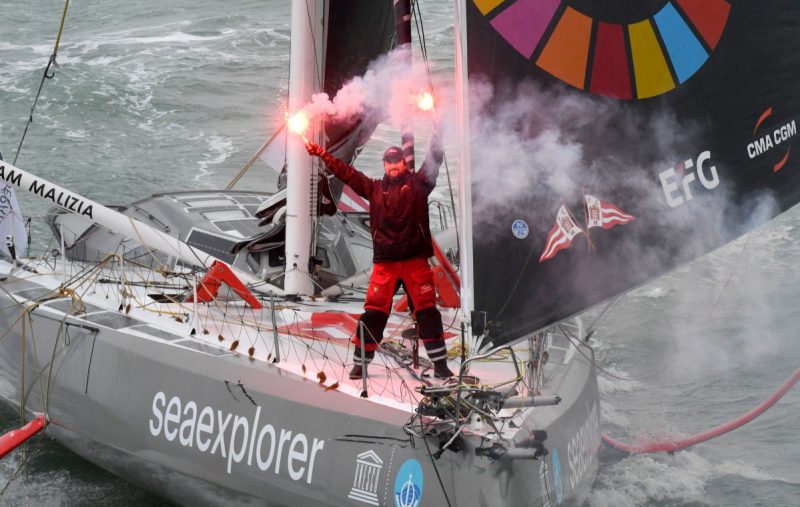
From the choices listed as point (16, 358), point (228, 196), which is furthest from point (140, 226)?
point (228, 196)

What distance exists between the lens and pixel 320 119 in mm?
7984

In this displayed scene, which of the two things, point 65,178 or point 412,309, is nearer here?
point 412,309

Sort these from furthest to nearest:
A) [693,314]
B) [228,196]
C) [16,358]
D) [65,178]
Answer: [65,178]
[693,314]
[228,196]
[16,358]

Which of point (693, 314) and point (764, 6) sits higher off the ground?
point (764, 6)

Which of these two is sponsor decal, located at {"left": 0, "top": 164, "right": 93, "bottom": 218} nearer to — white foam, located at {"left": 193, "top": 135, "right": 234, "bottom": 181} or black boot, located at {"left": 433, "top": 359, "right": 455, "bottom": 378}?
black boot, located at {"left": 433, "top": 359, "right": 455, "bottom": 378}

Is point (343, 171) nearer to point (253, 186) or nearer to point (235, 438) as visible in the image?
point (235, 438)

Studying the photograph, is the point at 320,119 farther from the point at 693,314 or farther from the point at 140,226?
the point at 693,314

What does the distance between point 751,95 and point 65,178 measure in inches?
444

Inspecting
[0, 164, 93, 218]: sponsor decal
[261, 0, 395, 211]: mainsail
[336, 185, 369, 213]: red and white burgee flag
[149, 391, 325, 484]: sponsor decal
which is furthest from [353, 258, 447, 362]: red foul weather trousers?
[336, 185, 369, 213]: red and white burgee flag

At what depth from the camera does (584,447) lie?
6227mm

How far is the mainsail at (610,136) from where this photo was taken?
4793 millimetres

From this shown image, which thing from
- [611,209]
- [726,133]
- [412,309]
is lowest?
[412,309]

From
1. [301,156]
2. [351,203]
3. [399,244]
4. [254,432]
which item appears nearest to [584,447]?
[399,244]

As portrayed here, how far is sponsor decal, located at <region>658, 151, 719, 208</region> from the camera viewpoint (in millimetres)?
5266
